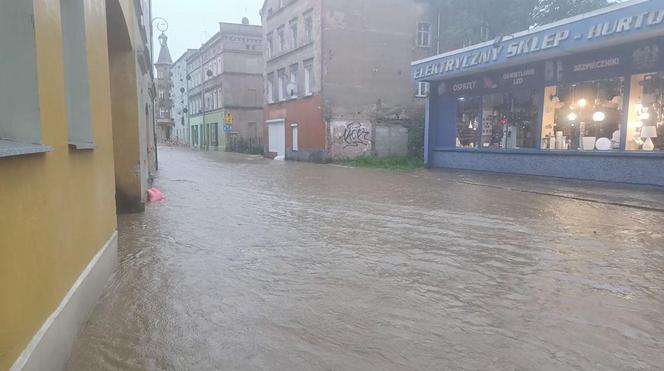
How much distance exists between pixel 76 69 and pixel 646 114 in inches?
521

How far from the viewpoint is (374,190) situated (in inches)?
524

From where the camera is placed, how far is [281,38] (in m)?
31.7

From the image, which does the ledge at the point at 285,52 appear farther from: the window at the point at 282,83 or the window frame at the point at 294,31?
the window at the point at 282,83

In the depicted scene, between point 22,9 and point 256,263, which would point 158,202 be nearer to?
point 256,263

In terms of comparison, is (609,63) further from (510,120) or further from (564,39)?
(510,120)

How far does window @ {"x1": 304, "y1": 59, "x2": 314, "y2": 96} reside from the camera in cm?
2730

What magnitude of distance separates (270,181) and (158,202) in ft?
17.7

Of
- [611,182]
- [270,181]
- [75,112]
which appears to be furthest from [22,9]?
[611,182]

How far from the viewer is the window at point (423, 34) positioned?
27.6 m

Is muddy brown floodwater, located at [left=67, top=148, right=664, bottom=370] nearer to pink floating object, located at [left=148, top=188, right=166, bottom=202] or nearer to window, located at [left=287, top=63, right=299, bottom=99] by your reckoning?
pink floating object, located at [left=148, top=188, right=166, bottom=202]

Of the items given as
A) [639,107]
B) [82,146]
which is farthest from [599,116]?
[82,146]

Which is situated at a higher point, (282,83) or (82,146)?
(282,83)

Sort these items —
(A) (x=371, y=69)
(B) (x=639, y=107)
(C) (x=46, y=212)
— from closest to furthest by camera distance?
(C) (x=46, y=212) < (B) (x=639, y=107) < (A) (x=371, y=69)

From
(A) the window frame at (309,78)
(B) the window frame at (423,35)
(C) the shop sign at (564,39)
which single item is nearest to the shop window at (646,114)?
(C) the shop sign at (564,39)
